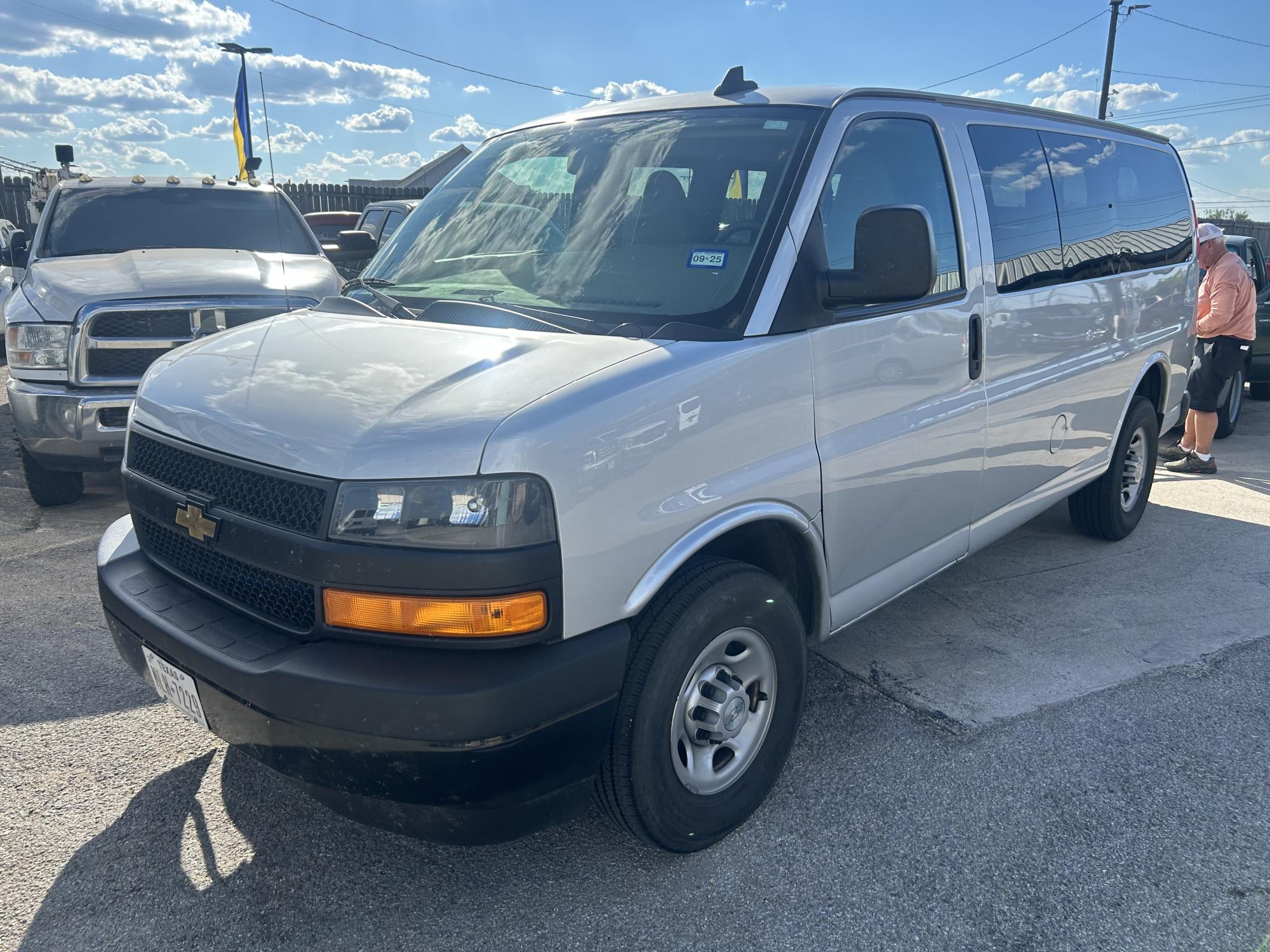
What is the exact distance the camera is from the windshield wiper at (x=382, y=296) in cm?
316

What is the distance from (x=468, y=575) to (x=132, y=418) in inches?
59.3

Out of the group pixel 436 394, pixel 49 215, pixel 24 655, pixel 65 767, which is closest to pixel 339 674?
pixel 436 394

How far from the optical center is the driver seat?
3037 mm

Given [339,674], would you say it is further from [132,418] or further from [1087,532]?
[1087,532]

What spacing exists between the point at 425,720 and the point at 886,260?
1.80m

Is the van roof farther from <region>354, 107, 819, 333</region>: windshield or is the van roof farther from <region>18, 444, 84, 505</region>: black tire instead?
<region>18, 444, 84, 505</region>: black tire

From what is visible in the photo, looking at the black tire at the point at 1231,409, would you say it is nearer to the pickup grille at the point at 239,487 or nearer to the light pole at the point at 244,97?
the pickup grille at the point at 239,487

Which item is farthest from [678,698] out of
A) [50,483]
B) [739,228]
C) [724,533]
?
[50,483]

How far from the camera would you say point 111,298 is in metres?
5.85

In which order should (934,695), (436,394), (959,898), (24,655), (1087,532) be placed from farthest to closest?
(1087,532) < (24,655) < (934,695) < (959,898) < (436,394)

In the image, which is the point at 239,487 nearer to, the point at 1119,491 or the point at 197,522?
the point at 197,522

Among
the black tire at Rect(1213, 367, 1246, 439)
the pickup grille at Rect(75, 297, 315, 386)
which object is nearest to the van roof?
the pickup grille at Rect(75, 297, 315, 386)

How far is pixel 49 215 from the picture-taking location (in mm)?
7125

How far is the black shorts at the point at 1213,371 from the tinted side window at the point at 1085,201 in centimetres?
317
